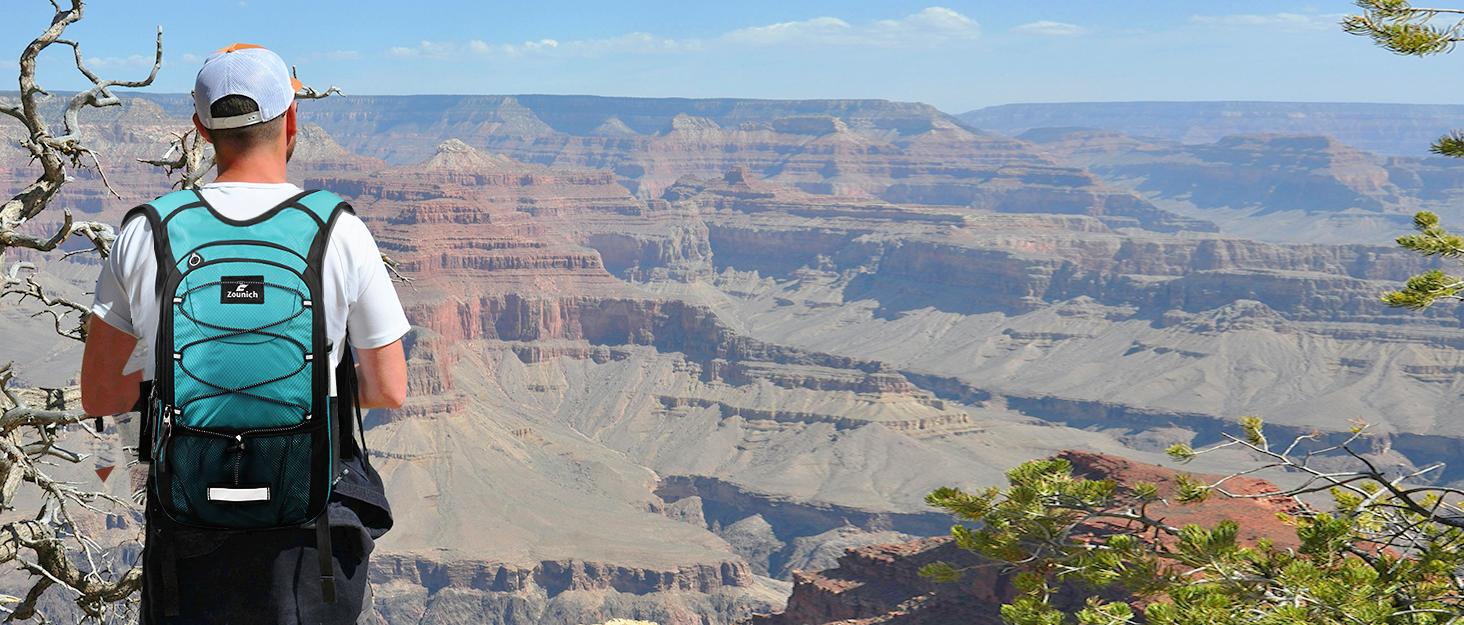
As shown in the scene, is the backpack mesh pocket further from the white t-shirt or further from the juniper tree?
the juniper tree

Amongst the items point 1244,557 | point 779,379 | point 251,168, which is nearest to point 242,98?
point 251,168

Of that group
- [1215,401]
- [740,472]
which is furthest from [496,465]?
[1215,401]

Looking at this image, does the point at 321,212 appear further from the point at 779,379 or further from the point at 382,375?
the point at 779,379

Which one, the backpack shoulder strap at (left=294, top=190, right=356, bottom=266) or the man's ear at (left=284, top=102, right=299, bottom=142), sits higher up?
A: the man's ear at (left=284, top=102, right=299, bottom=142)

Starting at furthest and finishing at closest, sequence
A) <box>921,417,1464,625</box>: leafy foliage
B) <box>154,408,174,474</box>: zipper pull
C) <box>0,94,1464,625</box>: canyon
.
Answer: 1. <box>0,94,1464,625</box>: canyon
2. <box>921,417,1464,625</box>: leafy foliage
3. <box>154,408,174,474</box>: zipper pull

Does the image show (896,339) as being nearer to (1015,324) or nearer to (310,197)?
(1015,324)

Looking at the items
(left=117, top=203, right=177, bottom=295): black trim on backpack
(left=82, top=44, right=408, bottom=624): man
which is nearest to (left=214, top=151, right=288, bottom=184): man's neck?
(left=82, top=44, right=408, bottom=624): man
